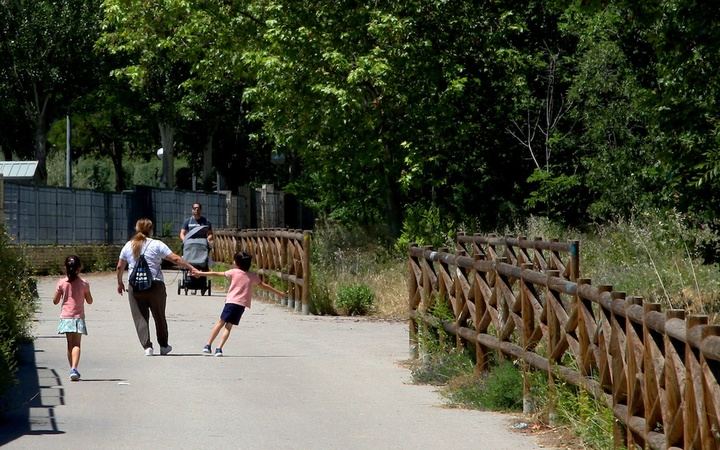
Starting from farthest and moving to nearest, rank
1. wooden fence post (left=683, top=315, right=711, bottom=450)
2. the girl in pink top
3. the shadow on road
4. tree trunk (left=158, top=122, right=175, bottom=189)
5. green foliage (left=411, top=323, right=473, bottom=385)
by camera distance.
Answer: tree trunk (left=158, top=122, right=175, bottom=189) < the girl in pink top < green foliage (left=411, top=323, right=473, bottom=385) < the shadow on road < wooden fence post (left=683, top=315, right=711, bottom=450)

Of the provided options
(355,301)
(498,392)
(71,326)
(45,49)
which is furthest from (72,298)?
(45,49)

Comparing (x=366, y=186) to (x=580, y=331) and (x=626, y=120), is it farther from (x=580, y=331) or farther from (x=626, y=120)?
(x=580, y=331)

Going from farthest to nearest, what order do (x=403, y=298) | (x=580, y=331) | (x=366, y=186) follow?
(x=366, y=186)
(x=403, y=298)
(x=580, y=331)

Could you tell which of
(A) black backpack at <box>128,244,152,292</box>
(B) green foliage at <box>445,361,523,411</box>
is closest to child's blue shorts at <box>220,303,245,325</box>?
(A) black backpack at <box>128,244,152,292</box>

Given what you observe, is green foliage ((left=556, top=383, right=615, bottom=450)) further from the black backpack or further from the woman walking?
the black backpack

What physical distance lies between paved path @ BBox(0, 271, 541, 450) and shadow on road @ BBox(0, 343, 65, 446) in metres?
0.02

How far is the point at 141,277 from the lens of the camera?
51.8 feet

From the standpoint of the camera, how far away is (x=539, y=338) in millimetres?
10969

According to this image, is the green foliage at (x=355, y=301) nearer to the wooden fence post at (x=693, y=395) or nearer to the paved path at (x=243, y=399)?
the paved path at (x=243, y=399)

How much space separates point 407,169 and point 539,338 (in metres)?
17.7

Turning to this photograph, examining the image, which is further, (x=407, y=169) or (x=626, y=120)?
(x=407, y=169)

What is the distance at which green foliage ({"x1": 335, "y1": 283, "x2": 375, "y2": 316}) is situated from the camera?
21.7m

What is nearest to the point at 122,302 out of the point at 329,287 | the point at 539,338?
the point at 329,287

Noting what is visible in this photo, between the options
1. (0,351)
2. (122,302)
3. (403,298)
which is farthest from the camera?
(122,302)
